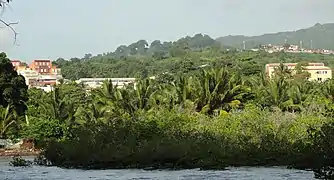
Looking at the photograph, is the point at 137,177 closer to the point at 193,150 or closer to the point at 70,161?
the point at 193,150

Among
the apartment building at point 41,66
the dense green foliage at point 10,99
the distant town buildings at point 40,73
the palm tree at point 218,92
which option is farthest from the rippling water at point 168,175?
the apartment building at point 41,66

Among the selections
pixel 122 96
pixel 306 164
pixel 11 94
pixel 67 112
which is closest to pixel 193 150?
pixel 306 164

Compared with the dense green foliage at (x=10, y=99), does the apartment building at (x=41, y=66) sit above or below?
below

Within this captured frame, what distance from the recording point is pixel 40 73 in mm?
126688

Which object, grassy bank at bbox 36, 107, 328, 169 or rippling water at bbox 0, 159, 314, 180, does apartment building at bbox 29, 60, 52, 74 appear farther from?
rippling water at bbox 0, 159, 314, 180

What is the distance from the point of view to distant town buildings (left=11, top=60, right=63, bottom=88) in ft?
351

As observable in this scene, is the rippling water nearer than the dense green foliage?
Yes

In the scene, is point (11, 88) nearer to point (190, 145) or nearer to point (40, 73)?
point (190, 145)

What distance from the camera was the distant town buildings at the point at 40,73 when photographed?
10700 centimetres

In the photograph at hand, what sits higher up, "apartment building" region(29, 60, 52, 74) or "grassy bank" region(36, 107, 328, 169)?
"grassy bank" region(36, 107, 328, 169)

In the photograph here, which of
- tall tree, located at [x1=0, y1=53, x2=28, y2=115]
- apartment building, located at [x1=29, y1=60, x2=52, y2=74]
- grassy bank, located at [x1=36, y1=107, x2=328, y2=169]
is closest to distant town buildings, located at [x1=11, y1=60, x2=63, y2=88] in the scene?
apartment building, located at [x1=29, y1=60, x2=52, y2=74]

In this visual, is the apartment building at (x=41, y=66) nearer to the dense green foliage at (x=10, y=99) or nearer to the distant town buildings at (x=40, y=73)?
the distant town buildings at (x=40, y=73)

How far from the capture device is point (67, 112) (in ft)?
134

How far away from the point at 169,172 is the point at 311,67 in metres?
75.3
